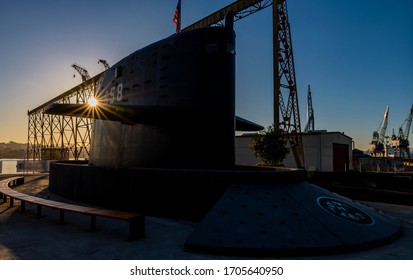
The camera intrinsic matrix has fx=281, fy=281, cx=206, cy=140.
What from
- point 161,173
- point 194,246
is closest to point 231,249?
point 194,246

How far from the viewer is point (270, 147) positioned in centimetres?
2588

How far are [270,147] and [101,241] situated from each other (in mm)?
21236

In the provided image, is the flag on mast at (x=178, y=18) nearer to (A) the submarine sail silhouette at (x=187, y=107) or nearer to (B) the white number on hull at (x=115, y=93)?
(A) the submarine sail silhouette at (x=187, y=107)

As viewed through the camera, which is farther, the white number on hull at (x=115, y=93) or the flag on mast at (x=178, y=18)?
the flag on mast at (x=178, y=18)

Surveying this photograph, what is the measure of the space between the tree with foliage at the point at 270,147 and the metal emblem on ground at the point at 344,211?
18.2 metres

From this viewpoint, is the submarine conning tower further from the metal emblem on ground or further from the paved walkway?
the metal emblem on ground

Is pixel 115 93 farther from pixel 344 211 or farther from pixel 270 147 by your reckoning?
pixel 270 147

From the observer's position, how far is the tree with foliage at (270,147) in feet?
84.6

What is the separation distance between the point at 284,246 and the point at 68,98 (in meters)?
59.7

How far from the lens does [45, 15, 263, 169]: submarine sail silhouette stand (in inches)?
361

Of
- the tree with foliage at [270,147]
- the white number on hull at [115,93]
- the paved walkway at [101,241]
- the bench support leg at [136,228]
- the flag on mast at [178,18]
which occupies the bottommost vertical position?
the paved walkway at [101,241]

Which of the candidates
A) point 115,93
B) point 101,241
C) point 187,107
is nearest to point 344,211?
point 187,107

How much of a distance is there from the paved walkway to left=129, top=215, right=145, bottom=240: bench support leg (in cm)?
17

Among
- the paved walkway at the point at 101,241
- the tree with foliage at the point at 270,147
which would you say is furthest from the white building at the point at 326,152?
the paved walkway at the point at 101,241
